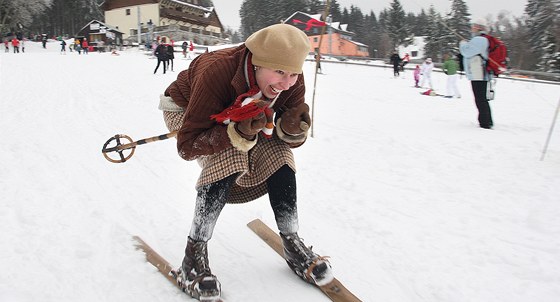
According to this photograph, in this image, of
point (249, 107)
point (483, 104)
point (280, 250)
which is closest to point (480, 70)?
point (483, 104)

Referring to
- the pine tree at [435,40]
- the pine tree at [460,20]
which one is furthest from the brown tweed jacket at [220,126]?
the pine tree at [435,40]

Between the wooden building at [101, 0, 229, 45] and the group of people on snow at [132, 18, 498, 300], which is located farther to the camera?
the wooden building at [101, 0, 229, 45]

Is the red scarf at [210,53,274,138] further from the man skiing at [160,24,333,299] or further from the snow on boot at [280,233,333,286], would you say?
the snow on boot at [280,233,333,286]

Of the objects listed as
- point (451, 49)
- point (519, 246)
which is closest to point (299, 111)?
point (519, 246)

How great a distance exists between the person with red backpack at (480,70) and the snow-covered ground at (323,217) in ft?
1.20

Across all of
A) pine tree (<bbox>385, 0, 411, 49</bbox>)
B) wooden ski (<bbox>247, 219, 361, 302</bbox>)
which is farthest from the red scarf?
pine tree (<bbox>385, 0, 411, 49</bbox>)

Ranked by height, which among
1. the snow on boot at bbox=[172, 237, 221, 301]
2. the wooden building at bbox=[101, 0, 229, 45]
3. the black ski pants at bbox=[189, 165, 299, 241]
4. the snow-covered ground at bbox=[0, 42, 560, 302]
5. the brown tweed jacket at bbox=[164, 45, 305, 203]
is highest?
the wooden building at bbox=[101, 0, 229, 45]

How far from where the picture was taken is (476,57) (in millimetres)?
7238

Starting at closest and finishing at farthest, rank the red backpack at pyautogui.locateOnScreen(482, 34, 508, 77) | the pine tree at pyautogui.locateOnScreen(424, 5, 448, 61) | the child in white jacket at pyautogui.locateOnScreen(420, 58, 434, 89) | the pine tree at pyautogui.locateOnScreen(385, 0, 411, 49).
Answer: the red backpack at pyautogui.locateOnScreen(482, 34, 508, 77) → the child in white jacket at pyautogui.locateOnScreen(420, 58, 434, 89) → the pine tree at pyautogui.locateOnScreen(424, 5, 448, 61) → the pine tree at pyautogui.locateOnScreen(385, 0, 411, 49)

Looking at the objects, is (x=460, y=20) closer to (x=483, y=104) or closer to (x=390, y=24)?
(x=390, y=24)

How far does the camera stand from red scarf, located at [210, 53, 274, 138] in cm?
208

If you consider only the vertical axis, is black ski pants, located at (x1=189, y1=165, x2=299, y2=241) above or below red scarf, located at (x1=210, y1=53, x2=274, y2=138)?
below

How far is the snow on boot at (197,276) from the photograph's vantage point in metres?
2.21

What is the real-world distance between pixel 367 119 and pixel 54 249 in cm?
692
